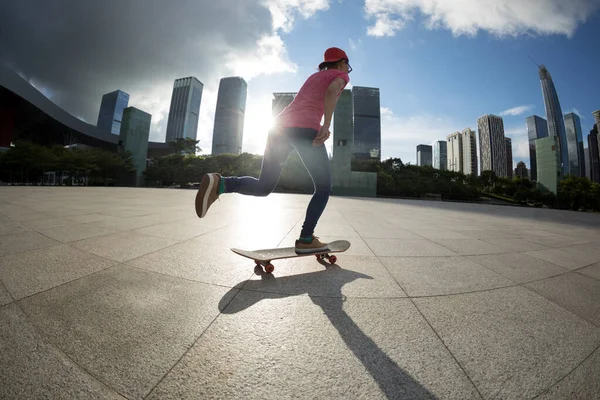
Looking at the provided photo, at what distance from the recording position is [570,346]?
1043 millimetres

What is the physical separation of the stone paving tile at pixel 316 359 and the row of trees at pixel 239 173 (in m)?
30.9

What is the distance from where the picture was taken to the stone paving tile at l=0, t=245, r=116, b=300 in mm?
1374

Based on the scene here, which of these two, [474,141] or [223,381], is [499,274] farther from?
[474,141]

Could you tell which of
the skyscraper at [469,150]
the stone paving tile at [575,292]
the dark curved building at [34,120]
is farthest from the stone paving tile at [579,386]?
the skyscraper at [469,150]

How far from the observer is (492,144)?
424ft

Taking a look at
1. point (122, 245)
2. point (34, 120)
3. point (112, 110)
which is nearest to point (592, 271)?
point (122, 245)

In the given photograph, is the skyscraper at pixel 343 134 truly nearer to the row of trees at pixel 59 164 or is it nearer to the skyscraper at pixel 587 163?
the row of trees at pixel 59 164

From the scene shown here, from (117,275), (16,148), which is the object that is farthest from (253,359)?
(16,148)

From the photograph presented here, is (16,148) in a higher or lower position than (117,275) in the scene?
higher

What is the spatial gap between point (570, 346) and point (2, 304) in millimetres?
2642

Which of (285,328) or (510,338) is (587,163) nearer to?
(510,338)

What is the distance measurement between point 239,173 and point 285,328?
41621 millimetres

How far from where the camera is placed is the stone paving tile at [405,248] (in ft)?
8.35

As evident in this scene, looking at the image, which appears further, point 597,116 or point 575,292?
point 597,116
